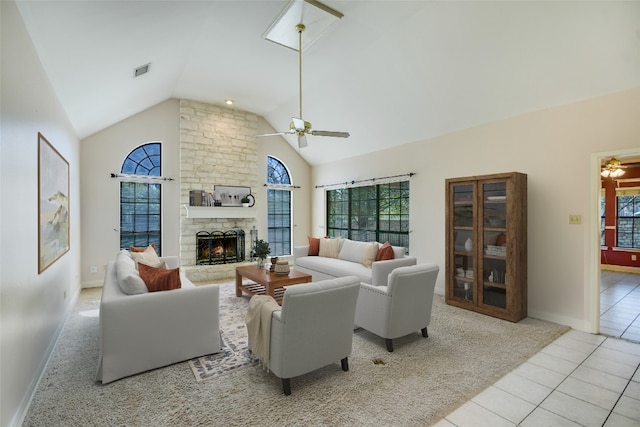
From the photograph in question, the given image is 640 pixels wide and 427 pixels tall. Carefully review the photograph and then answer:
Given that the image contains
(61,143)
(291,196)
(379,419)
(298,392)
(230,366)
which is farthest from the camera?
(291,196)

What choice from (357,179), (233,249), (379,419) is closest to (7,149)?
(379,419)

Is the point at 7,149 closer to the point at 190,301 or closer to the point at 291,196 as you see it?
the point at 190,301

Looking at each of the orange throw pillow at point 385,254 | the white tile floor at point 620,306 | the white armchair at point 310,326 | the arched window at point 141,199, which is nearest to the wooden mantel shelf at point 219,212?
the arched window at point 141,199

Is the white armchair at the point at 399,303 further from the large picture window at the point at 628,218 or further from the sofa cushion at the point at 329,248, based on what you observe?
the large picture window at the point at 628,218

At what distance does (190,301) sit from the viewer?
111 inches

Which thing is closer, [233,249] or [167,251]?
[167,251]

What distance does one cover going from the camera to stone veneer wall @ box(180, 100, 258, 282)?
6.36 metres

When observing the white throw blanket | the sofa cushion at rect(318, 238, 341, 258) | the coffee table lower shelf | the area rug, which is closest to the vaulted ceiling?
the sofa cushion at rect(318, 238, 341, 258)

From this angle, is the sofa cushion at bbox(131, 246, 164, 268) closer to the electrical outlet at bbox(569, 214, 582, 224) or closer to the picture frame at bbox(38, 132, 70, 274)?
the picture frame at bbox(38, 132, 70, 274)

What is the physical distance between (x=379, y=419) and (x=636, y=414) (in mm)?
1844

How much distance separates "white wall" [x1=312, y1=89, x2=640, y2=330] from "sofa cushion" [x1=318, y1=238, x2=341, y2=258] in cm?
232

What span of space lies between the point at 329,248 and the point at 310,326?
11.4 ft

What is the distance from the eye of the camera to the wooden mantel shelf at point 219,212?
6297mm

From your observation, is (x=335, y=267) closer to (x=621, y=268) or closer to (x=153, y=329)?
(x=153, y=329)
